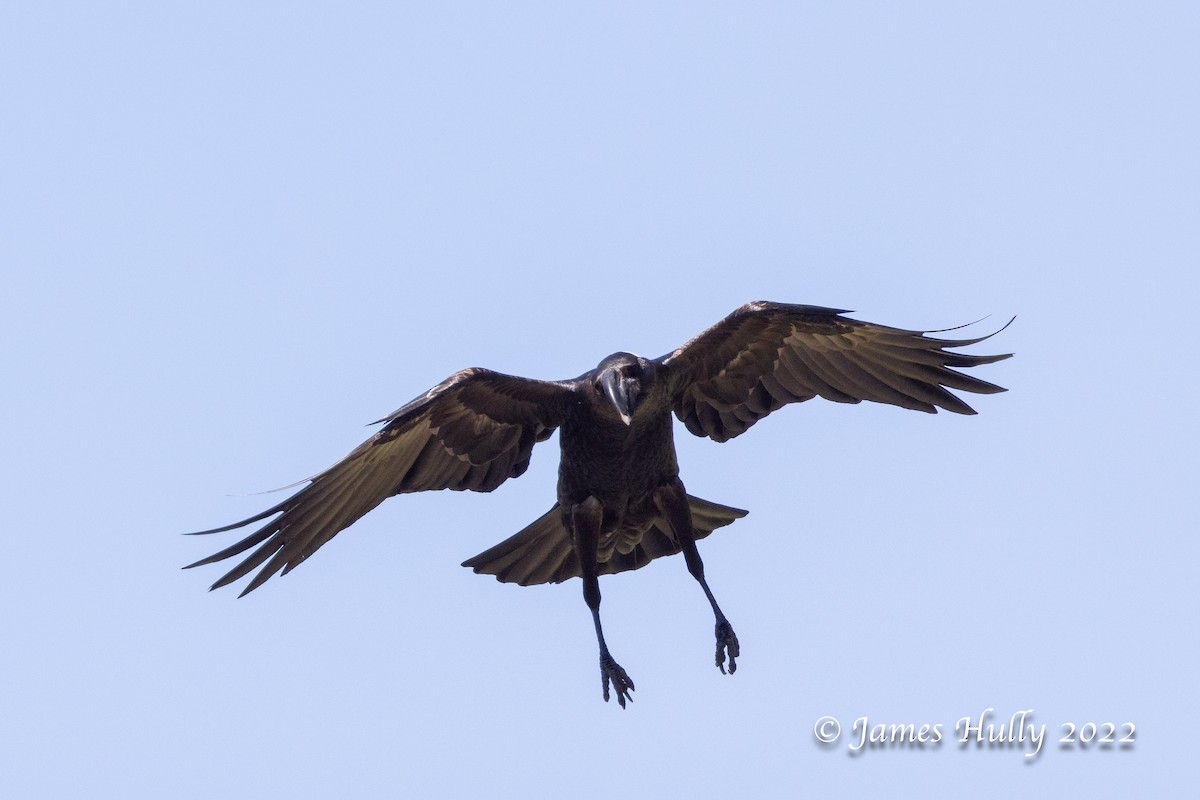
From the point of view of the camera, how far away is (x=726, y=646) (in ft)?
30.3

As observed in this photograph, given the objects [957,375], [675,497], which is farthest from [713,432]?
[957,375]

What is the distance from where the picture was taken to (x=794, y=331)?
9.82 metres

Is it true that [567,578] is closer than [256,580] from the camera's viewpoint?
No

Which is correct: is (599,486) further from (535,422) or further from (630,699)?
(630,699)

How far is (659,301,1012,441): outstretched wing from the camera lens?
9.78 meters

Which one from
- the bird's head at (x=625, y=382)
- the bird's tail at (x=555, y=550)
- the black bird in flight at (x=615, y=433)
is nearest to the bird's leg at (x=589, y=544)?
the black bird in flight at (x=615, y=433)

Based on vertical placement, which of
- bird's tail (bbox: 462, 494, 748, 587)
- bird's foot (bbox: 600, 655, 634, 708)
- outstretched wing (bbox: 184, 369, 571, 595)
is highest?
outstretched wing (bbox: 184, 369, 571, 595)

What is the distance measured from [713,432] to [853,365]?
996mm

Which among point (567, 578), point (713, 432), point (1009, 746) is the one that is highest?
point (713, 432)

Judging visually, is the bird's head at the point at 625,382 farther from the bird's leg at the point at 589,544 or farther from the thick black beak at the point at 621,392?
the bird's leg at the point at 589,544

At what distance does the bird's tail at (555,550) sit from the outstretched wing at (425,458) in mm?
411

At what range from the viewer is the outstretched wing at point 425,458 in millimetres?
9242

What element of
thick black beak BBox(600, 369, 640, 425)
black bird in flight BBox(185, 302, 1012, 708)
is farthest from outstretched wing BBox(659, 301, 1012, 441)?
thick black beak BBox(600, 369, 640, 425)

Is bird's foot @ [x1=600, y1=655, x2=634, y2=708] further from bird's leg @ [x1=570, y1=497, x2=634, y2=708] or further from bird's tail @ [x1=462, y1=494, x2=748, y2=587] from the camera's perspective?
bird's tail @ [x1=462, y1=494, x2=748, y2=587]
